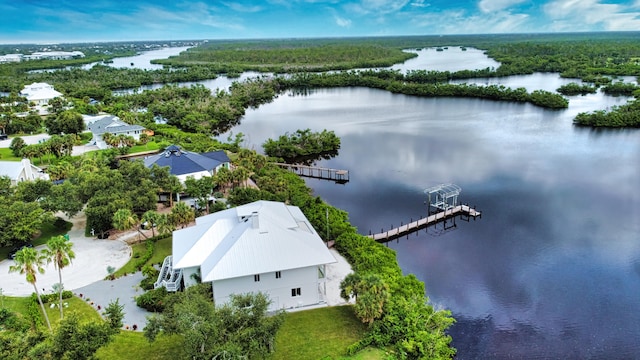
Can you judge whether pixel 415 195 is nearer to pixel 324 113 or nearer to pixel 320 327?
pixel 320 327

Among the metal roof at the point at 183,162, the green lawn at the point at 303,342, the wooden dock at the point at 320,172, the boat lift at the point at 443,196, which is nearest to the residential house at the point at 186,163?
the metal roof at the point at 183,162

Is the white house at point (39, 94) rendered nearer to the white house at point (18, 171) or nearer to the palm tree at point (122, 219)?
the white house at point (18, 171)

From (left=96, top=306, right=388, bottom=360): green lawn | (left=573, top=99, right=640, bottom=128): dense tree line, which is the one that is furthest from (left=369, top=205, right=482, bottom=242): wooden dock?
(left=573, top=99, right=640, bottom=128): dense tree line

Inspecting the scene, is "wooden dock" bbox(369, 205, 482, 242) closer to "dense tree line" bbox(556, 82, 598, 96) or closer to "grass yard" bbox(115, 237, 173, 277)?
"grass yard" bbox(115, 237, 173, 277)

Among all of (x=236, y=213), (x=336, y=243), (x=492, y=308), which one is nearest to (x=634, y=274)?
(x=492, y=308)

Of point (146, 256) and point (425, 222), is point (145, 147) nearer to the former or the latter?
point (146, 256)
